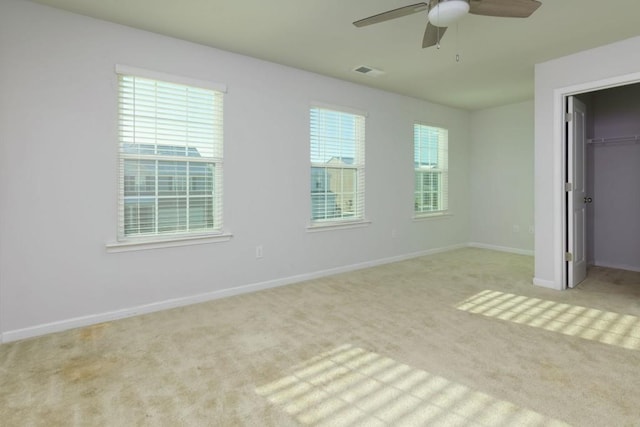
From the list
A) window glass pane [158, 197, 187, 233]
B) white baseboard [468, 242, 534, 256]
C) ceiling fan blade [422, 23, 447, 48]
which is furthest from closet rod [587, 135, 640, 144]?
window glass pane [158, 197, 187, 233]

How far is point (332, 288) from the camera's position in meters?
4.01

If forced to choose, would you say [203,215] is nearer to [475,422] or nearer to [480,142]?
[475,422]

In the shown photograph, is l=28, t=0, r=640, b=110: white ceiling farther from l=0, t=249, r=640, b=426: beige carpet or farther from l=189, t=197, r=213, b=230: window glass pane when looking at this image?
l=0, t=249, r=640, b=426: beige carpet

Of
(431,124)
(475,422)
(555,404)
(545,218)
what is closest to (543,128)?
(545,218)

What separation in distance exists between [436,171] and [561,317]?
341 cm

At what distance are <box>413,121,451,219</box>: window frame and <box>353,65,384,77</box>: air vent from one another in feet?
5.03

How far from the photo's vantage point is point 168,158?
10.9ft

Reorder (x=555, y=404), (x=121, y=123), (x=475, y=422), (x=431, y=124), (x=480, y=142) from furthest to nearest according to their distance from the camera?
(x=480, y=142) < (x=431, y=124) < (x=121, y=123) < (x=555, y=404) < (x=475, y=422)

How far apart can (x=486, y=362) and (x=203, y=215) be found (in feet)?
8.97

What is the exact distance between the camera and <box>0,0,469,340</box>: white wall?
8.84 feet

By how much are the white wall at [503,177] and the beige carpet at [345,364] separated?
2509 millimetres

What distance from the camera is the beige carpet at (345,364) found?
1792 millimetres

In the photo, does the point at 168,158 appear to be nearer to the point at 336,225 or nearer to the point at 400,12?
the point at 336,225

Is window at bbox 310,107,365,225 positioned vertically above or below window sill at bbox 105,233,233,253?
above
